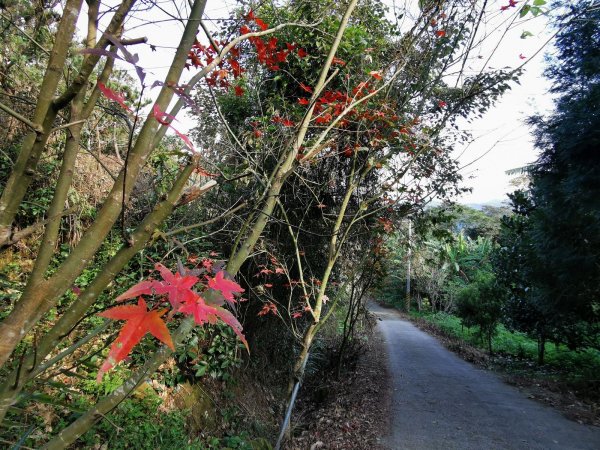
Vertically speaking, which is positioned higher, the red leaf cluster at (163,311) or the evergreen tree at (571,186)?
the evergreen tree at (571,186)

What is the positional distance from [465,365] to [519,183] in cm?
Answer: 1414

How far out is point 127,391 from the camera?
955 millimetres

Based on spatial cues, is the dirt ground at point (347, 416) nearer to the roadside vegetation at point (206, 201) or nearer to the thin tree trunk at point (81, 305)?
the roadside vegetation at point (206, 201)

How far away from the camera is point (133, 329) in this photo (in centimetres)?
80

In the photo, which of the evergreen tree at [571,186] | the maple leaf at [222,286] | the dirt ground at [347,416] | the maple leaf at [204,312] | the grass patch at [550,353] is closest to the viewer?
the maple leaf at [204,312]

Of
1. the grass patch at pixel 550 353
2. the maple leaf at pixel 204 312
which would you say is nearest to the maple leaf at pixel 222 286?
the maple leaf at pixel 204 312

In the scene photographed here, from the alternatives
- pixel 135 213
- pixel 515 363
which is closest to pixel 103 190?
pixel 135 213

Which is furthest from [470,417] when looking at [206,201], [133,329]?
[133,329]

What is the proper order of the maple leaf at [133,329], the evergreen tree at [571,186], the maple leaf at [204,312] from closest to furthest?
the maple leaf at [133,329], the maple leaf at [204,312], the evergreen tree at [571,186]

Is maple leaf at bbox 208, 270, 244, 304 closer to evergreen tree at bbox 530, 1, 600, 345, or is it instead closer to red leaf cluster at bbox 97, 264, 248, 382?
red leaf cluster at bbox 97, 264, 248, 382

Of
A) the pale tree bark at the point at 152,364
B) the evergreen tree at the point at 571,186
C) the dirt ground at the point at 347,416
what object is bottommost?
the dirt ground at the point at 347,416

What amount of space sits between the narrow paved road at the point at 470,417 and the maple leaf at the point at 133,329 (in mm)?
5441

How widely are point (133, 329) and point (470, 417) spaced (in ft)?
22.9

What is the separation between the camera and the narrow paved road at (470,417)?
5.14m
